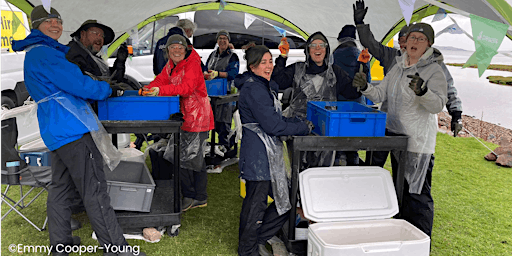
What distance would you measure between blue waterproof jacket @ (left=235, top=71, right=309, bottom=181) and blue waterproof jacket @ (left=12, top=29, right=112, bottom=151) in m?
0.90

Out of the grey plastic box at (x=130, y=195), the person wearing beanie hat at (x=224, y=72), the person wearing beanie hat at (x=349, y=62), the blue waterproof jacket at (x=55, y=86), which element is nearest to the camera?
the blue waterproof jacket at (x=55, y=86)

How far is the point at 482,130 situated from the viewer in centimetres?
735

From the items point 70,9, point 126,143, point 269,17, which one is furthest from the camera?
point 269,17

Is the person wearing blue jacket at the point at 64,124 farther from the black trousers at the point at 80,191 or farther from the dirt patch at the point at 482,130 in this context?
the dirt patch at the point at 482,130

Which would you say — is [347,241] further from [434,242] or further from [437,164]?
[437,164]

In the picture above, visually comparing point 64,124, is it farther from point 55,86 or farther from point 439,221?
point 439,221

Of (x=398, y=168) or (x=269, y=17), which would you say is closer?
(x=398, y=168)

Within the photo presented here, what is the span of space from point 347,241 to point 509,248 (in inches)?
54.3

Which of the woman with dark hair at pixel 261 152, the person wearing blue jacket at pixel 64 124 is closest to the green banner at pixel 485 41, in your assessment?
the woman with dark hair at pixel 261 152

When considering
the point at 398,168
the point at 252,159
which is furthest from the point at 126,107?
the point at 398,168

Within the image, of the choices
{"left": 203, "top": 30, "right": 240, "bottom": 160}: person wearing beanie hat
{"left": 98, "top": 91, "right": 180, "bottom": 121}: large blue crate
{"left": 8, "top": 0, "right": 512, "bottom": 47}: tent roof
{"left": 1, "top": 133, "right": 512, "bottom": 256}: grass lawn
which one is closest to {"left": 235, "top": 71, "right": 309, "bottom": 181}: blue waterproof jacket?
{"left": 98, "top": 91, "right": 180, "bottom": 121}: large blue crate

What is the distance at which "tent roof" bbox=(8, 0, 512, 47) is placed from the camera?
164 inches

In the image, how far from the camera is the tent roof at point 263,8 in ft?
13.6

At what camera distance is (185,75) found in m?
3.04
